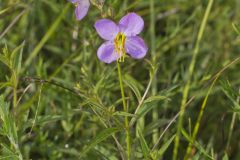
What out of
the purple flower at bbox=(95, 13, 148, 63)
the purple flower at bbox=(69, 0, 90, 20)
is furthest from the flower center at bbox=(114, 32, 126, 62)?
the purple flower at bbox=(69, 0, 90, 20)

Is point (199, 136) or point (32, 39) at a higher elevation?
point (32, 39)

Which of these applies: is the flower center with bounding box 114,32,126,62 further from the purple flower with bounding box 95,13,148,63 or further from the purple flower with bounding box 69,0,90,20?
the purple flower with bounding box 69,0,90,20

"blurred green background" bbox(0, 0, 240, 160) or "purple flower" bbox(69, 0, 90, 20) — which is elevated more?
"purple flower" bbox(69, 0, 90, 20)

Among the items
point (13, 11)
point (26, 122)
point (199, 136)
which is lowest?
point (199, 136)

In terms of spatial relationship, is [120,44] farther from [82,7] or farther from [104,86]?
[104,86]

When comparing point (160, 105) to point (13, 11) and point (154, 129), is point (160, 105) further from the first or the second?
point (13, 11)

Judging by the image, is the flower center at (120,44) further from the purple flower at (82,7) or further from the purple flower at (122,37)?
the purple flower at (82,7)

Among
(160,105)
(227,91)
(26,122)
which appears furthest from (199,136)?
(26,122)
